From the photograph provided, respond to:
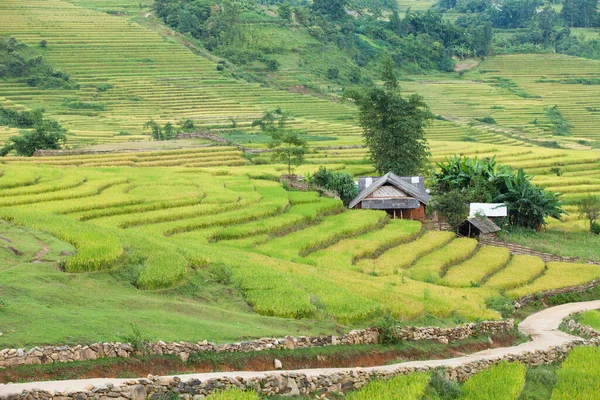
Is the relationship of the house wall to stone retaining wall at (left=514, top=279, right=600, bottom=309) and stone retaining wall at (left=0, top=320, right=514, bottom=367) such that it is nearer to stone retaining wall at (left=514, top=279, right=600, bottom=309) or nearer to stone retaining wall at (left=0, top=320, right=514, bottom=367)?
stone retaining wall at (left=514, top=279, right=600, bottom=309)

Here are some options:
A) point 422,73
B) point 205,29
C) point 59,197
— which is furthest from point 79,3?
point 59,197

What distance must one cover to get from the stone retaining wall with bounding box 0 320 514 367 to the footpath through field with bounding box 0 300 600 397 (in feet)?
1.59

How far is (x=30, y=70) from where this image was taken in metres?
69.6

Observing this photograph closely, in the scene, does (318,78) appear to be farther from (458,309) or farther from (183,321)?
(183,321)

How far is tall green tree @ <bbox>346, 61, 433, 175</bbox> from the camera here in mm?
41812

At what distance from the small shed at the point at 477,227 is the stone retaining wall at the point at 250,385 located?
1846 centimetres

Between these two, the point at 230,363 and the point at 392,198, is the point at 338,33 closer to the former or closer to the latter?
the point at 392,198

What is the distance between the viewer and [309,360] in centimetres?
1284

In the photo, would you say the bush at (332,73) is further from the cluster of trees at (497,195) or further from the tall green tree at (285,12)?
the cluster of trees at (497,195)

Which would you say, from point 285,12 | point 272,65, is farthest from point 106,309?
point 285,12

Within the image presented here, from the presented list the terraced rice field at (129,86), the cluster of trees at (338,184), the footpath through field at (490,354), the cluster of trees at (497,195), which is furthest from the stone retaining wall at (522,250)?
the terraced rice field at (129,86)

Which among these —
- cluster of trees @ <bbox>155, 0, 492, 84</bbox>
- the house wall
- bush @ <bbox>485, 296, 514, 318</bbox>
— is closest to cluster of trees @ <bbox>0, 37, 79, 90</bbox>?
cluster of trees @ <bbox>155, 0, 492, 84</bbox>

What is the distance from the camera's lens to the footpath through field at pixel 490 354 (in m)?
9.70

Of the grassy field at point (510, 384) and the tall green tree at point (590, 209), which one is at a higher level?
the grassy field at point (510, 384)
